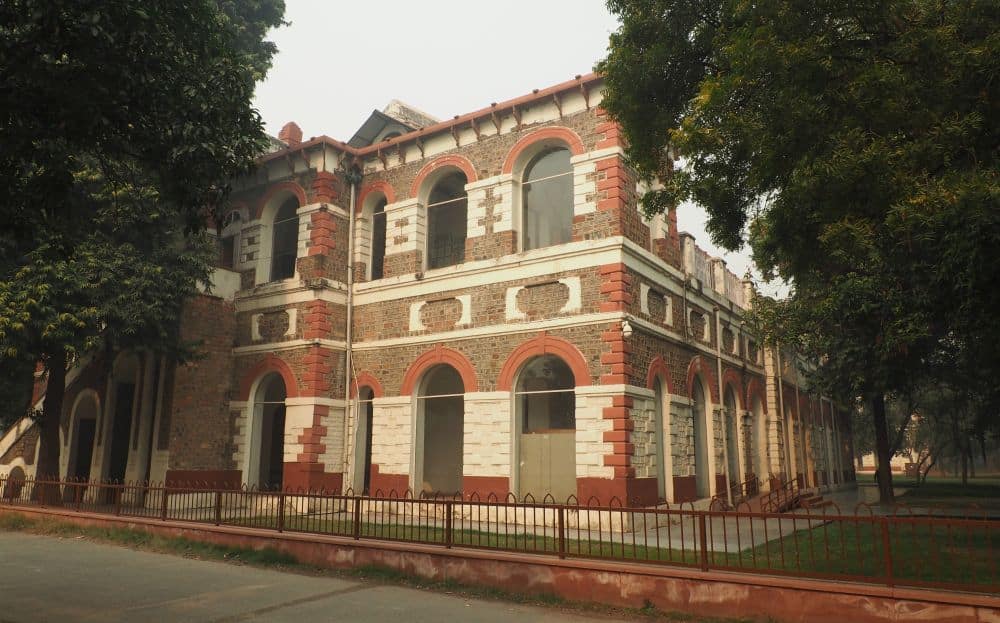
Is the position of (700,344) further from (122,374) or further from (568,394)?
(122,374)

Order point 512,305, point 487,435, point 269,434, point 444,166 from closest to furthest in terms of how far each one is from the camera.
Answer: point 487,435
point 512,305
point 444,166
point 269,434

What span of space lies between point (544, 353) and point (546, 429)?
1.93 metres

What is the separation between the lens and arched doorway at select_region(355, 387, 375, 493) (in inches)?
721

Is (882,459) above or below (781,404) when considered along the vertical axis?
below

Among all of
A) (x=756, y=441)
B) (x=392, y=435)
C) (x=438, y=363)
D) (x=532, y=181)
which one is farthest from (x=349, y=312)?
(x=756, y=441)

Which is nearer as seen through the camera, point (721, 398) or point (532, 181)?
point (532, 181)

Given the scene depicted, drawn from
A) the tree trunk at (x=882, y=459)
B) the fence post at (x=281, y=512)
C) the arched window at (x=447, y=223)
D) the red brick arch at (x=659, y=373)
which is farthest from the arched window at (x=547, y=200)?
the tree trunk at (x=882, y=459)

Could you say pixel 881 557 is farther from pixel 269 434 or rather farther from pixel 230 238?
pixel 230 238

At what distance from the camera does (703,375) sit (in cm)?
1870

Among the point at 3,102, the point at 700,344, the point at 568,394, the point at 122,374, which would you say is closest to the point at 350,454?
the point at 568,394

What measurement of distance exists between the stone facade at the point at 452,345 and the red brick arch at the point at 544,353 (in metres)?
0.05

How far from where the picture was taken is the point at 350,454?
710 inches

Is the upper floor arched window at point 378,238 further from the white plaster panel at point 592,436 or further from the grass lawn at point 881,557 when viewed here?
the grass lawn at point 881,557

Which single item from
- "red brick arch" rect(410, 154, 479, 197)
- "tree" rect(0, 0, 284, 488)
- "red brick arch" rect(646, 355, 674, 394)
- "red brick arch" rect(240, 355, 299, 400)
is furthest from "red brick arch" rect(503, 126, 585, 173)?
"tree" rect(0, 0, 284, 488)
